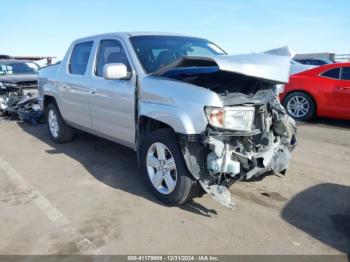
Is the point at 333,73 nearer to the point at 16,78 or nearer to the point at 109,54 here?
the point at 109,54

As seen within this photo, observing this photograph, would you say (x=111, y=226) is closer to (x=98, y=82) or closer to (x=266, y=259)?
(x=266, y=259)

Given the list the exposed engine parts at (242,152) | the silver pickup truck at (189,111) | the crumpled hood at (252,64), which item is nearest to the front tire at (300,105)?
the silver pickup truck at (189,111)

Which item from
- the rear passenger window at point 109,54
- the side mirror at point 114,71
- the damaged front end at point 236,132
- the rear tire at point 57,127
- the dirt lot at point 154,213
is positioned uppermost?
the rear passenger window at point 109,54

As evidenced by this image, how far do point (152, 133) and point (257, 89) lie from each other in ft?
4.20

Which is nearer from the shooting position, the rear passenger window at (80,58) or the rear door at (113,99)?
the rear door at (113,99)

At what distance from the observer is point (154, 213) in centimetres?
362

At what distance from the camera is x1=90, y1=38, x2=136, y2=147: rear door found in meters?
4.20

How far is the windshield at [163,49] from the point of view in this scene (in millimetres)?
4211

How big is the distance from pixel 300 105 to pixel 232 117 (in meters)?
5.56

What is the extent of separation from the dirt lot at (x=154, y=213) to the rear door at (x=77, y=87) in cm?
77

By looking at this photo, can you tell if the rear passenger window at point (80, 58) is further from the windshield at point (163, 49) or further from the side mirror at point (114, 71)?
the side mirror at point (114, 71)

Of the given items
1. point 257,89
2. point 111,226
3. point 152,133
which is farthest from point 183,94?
point 111,226

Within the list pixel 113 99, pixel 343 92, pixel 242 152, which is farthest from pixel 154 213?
pixel 343 92

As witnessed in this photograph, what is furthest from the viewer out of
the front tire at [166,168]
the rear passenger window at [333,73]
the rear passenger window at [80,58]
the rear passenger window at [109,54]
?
the rear passenger window at [333,73]
